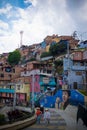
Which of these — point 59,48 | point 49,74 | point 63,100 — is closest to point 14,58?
point 59,48

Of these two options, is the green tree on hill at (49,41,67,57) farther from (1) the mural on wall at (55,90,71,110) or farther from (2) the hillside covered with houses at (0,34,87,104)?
(1) the mural on wall at (55,90,71,110)

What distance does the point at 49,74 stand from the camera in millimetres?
45156

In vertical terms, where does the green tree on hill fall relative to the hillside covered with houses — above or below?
above

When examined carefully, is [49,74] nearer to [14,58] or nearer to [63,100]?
[63,100]

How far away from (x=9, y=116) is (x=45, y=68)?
33057 millimetres

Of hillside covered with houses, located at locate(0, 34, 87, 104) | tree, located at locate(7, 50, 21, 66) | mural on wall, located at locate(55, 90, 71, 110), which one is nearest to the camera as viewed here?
mural on wall, located at locate(55, 90, 71, 110)

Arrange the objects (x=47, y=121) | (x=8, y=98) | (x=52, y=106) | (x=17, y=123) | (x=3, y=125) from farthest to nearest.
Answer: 1. (x=8, y=98)
2. (x=52, y=106)
3. (x=47, y=121)
4. (x=17, y=123)
5. (x=3, y=125)

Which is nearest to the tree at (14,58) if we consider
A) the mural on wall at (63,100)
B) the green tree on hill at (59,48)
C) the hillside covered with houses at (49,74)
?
the hillside covered with houses at (49,74)

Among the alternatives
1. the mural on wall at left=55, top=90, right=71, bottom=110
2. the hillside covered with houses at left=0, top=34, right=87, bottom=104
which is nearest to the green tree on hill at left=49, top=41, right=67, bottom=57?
the hillside covered with houses at left=0, top=34, right=87, bottom=104

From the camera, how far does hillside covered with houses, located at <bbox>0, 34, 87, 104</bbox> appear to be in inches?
1576

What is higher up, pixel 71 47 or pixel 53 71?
pixel 71 47

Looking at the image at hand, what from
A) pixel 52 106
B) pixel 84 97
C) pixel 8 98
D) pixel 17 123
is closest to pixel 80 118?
pixel 17 123

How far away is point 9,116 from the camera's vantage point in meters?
15.4

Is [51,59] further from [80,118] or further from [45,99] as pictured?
[80,118]
